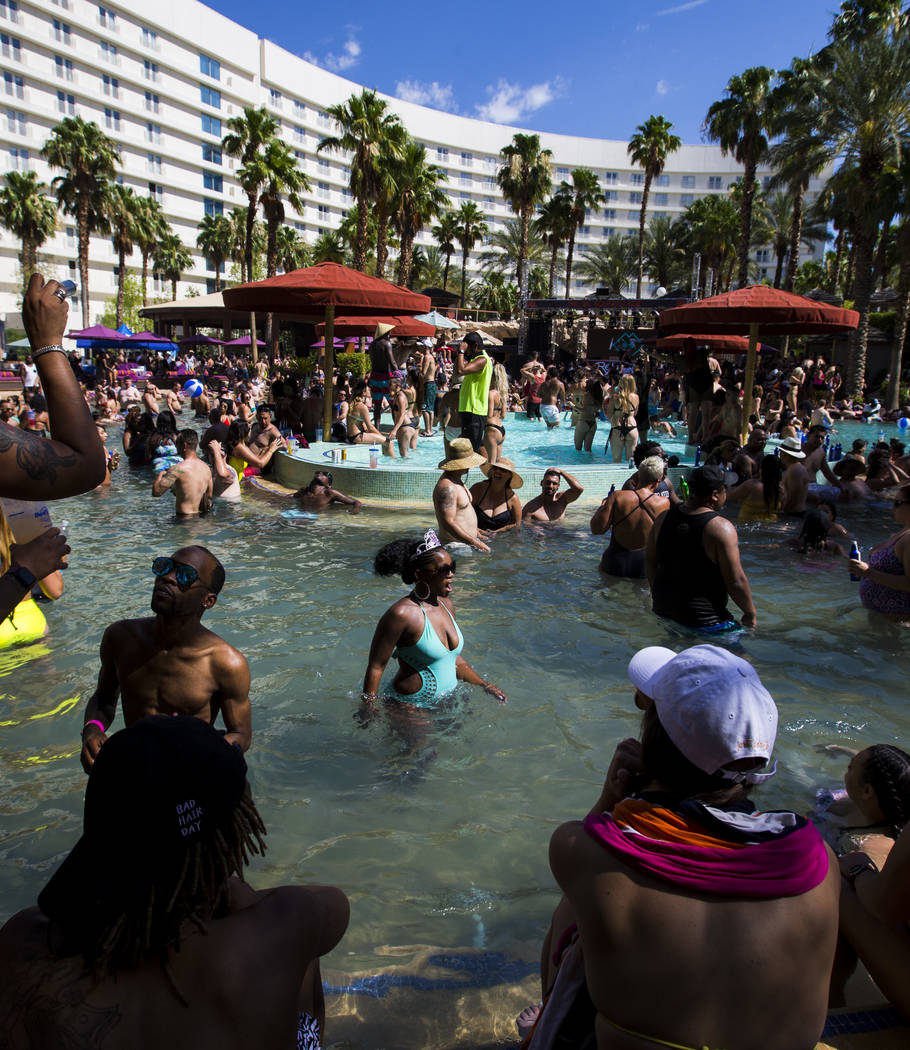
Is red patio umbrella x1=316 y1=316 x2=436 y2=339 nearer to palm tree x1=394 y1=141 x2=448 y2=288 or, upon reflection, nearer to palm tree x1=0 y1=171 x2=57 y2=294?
palm tree x1=394 y1=141 x2=448 y2=288

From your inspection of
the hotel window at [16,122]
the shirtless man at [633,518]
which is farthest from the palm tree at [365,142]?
the hotel window at [16,122]

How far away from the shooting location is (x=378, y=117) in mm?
34031

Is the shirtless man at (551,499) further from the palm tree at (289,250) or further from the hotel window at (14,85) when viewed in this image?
the hotel window at (14,85)

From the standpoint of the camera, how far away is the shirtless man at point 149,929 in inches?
51.5

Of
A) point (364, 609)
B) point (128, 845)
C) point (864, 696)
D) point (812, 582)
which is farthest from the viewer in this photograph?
point (812, 582)

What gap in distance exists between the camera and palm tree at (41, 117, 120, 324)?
137 ft

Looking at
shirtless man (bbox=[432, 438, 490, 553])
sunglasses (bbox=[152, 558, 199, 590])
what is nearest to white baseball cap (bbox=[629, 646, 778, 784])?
sunglasses (bbox=[152, 558, 199, 590])

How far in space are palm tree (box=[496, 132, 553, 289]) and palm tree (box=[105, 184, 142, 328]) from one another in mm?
23635

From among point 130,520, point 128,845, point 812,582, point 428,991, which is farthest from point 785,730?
point 130,520

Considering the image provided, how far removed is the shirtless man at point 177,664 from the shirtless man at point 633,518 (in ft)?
13.8

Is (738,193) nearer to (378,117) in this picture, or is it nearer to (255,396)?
(378,117)

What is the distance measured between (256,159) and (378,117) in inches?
317

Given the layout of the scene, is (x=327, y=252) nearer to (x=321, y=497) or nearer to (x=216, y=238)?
(x=216, y=238)

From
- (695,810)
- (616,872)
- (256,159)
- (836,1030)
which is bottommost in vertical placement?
(836,1030)
